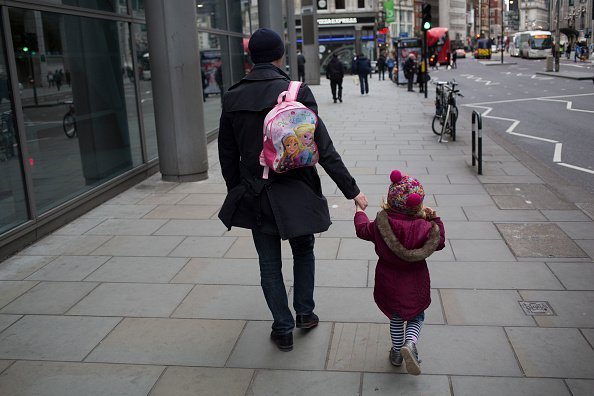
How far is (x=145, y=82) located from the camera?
10695 millimetres

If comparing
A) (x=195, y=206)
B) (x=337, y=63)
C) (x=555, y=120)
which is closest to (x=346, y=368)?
(x=195, y=206)

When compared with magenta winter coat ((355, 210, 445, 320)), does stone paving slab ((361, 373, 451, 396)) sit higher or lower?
lower

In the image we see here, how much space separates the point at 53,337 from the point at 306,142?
7.35 ft

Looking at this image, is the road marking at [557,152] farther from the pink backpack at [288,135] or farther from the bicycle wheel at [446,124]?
the pink backpack at [288,135]

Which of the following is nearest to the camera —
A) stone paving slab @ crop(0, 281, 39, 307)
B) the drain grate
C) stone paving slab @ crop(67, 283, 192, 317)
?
the drain grate

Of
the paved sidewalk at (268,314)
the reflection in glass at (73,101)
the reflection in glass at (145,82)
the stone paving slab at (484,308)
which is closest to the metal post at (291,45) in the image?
the reflection in glass at (145,82)

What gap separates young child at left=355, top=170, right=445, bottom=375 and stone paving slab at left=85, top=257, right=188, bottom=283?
94.6 inches

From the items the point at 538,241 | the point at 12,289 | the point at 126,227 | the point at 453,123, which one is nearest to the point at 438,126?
the point at 453,123

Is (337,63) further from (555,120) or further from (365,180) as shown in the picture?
(365,180)

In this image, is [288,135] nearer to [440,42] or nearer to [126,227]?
[126,227]

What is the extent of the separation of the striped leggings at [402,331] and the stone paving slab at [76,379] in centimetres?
138

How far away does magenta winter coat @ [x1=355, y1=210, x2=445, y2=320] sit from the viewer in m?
3.42

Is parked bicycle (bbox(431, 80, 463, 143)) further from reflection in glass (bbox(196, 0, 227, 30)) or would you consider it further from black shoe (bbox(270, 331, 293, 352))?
black shoe (bbox(270, 331, 293, 352))

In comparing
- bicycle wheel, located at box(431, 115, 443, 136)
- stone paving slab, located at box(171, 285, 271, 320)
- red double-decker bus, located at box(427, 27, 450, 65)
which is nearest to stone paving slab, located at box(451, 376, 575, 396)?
stone paving slab, located at box(171, 285, 271, 320)
